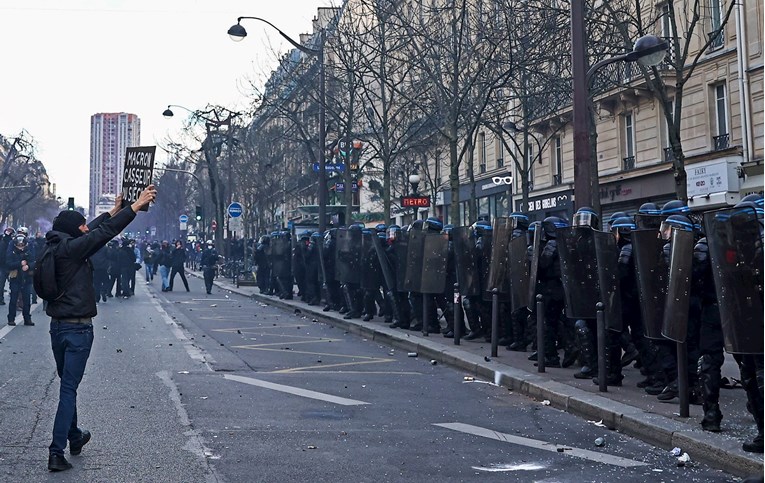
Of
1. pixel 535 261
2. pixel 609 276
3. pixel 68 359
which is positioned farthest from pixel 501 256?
pixel 68 359

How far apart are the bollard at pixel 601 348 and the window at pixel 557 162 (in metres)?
27.4

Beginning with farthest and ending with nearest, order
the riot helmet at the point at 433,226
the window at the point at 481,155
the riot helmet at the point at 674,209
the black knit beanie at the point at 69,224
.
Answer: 1. the window at the point at 481,155
2. the riot helmet at the point at 433,226
3. the riot helmet at the point at 674,209
4. the black knit beanie at the point at 69,224

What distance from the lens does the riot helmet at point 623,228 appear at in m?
9.30

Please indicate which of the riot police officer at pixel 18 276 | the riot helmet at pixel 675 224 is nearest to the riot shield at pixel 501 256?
the riot helmet at pixel 675 224

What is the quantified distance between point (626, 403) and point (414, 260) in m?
6.38

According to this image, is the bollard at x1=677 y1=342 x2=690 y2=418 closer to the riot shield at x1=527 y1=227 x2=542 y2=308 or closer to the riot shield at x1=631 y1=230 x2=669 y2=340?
the riot shield at x1=631 y1=230 x2=669 y2=340

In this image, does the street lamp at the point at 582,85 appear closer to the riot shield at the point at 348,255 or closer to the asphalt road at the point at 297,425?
the asphalt road at the point at 297,425

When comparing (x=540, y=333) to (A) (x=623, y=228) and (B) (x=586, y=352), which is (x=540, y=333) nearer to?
(B) (x=586, y=352)

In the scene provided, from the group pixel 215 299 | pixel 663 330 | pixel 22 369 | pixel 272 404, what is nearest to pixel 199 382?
pixel 272 404

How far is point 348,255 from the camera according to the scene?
17438mm

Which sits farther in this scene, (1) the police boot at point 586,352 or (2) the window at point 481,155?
(2) the window at point 481,155

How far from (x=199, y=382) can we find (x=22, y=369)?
2.41 meters

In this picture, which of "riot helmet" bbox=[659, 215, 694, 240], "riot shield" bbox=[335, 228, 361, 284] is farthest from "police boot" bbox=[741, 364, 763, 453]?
"riot shield" bbox=[335, 228, 361, 284]

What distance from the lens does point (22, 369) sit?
10656 mm
